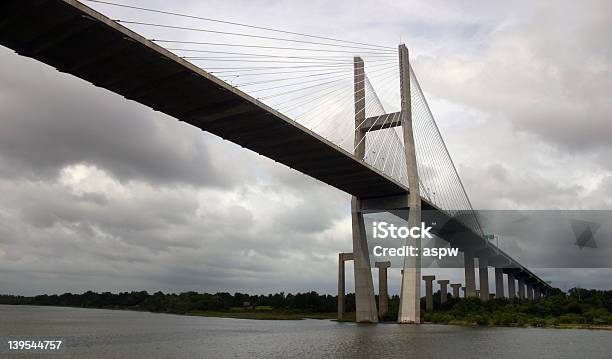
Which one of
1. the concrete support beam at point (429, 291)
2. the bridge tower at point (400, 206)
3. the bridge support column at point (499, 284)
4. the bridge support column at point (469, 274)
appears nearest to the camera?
the bridge tower at point (400, 206)

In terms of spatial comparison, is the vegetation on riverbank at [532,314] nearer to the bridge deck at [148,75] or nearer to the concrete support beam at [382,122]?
the concrete support beam at [382,122]

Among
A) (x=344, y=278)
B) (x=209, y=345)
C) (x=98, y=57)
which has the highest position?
(x=98, y=57)

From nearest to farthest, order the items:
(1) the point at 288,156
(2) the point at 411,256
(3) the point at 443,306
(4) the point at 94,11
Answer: (4) the point at 94,11 < (1) the point at 288,156 < (2) the point at 411,256 < (3) the point at 443,306

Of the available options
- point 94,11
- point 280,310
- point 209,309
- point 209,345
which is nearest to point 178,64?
point 94,11

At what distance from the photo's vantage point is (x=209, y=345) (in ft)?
96.2

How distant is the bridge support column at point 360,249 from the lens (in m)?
54.7

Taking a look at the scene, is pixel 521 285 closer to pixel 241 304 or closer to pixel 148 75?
pixel 241 304

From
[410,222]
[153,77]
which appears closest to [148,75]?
[153,77]

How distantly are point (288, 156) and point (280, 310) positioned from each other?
235 ft

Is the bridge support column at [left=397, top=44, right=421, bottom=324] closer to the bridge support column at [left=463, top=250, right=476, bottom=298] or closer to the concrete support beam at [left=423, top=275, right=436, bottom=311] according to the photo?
the bridge support column at [left=463, top=250, right=476, bottom=298]

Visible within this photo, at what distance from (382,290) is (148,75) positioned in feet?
172

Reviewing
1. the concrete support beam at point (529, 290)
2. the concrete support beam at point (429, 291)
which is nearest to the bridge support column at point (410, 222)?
the concrete support beam at point (429, 291)

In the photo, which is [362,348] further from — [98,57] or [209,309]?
[209,309]

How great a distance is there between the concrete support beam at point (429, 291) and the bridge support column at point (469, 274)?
5.91m
